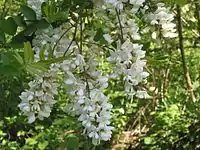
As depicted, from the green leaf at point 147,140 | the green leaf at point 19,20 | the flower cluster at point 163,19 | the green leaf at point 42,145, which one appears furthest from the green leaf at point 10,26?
the green leaf at point 147,140

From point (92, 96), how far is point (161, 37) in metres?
0.17

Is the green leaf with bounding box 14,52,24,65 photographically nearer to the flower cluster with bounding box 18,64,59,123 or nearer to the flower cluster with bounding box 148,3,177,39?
the flower cluster with bounding box 18,64,59,123

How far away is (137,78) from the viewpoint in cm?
97

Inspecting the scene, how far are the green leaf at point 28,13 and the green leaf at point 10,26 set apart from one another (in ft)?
0.18

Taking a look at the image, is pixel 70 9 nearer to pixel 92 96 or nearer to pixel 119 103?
pixel 92 96

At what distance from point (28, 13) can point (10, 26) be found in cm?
7

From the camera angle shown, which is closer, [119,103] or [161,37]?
[161,37]

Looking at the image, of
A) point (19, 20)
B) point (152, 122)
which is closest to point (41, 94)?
point (19, 20)

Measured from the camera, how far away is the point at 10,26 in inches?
43.5

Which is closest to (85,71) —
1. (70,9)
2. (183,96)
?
(70,9)

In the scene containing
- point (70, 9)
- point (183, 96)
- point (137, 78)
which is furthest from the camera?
point (183, 96)

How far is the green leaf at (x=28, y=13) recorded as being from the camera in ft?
3.42

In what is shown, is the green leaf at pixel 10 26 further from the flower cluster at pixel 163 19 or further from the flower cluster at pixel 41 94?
the flower cluster at pixel 163 19

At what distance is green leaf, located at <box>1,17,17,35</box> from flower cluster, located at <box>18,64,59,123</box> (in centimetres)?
16
